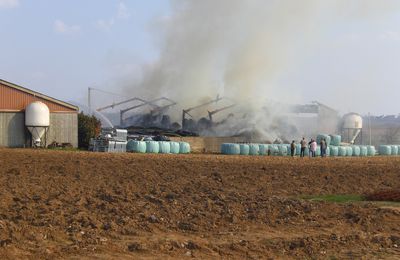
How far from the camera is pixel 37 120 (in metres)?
55.6

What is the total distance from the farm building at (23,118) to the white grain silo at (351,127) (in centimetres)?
5039

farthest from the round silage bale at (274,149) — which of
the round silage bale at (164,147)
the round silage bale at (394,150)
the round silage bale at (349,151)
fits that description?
the round silage bale at (394,150)

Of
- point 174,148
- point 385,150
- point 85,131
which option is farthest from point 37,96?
point 385,150

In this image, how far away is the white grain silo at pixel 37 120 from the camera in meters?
55.6

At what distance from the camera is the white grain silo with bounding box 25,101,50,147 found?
5556 cm

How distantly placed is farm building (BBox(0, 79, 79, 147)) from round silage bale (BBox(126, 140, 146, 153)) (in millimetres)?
5087

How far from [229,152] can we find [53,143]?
17.7m

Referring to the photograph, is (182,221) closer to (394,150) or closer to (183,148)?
(183,148)

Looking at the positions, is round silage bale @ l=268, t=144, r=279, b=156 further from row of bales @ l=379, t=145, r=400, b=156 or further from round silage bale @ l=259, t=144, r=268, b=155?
row of bales @ l=379, t=145, r=400, b=156

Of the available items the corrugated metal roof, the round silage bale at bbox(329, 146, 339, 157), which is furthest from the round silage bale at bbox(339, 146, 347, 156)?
the corrugated metal roof

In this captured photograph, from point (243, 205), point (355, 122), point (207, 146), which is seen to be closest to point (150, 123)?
point (207, 146)

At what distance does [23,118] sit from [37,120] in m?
2.15

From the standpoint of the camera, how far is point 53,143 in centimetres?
5809

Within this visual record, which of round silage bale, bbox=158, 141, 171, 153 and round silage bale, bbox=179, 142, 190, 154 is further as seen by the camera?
round silage bale, bbox=179, 142, 190, 154
